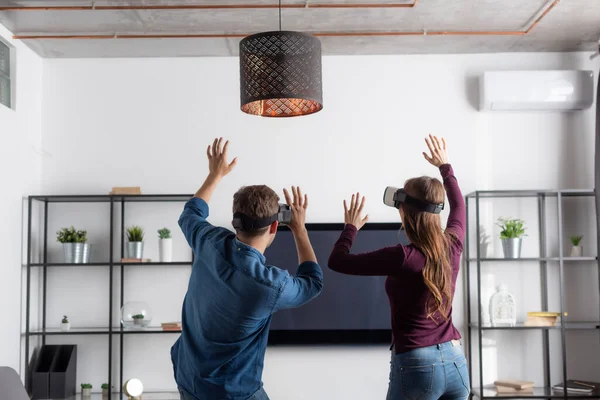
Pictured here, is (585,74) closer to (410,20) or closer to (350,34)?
(410,20)

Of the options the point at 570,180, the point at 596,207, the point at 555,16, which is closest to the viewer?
the point at 555,16

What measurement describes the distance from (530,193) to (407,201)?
2.54 meters

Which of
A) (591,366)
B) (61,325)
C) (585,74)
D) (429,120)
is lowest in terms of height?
(591,366)

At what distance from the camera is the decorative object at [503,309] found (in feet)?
15.1

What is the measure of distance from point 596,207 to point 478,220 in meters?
0.83

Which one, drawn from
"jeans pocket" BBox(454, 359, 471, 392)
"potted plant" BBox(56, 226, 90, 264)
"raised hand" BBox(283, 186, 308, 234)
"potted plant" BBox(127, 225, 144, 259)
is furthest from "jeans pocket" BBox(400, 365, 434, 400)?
"potted plant" BBox(56, 226, 90, 264)

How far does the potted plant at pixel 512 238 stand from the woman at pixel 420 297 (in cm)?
224

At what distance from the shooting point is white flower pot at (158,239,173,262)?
4.70 metres

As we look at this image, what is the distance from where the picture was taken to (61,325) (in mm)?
4742

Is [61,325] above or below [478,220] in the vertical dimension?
below

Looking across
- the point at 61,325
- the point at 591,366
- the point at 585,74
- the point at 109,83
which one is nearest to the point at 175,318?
the point at 61,325

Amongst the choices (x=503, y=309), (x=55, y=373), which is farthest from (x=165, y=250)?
(x=503, y=309)

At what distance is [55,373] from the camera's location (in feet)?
15.0

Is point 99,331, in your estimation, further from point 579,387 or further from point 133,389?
point 579,387
